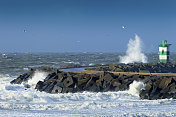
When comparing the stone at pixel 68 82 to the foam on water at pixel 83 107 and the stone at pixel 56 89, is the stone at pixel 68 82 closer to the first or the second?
the stone at pixel 56 89

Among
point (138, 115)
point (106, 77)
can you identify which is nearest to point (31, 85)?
point (106, 77)

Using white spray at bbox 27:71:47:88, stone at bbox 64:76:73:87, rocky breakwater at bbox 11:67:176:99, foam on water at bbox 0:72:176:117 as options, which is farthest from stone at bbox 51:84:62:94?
white spray at bbox 27:71:47:88

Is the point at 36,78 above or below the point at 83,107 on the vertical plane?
above

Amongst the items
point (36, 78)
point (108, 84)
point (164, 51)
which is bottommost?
point (36, 78)

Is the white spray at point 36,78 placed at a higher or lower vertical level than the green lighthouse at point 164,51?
lower

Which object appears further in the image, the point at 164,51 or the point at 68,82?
the point at 164,51

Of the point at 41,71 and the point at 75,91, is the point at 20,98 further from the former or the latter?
the point at 41,71

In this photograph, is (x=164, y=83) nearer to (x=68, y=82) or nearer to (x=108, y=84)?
(x=108, y=84)

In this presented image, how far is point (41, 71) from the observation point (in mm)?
26766

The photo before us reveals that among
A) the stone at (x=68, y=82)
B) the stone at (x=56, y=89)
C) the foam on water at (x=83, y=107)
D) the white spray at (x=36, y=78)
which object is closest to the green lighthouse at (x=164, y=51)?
the white spray at (x=36, y=78)

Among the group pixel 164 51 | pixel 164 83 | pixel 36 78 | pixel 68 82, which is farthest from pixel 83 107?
pixel 164 51

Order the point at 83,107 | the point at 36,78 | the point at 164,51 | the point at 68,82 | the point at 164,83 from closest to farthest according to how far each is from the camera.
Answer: the point at 83,107
the point at 164,83
the point at 68,82
the point at 36,78
the point at 164,51

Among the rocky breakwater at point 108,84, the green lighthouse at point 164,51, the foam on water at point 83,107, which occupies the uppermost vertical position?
the green lighthouse at point 164,51

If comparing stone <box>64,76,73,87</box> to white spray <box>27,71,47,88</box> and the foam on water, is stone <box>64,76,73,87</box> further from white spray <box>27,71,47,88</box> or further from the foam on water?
white spray <box>27,71,47,88</box>
